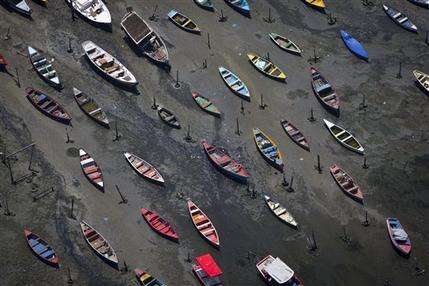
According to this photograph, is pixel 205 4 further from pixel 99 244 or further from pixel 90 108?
pixel 99 244

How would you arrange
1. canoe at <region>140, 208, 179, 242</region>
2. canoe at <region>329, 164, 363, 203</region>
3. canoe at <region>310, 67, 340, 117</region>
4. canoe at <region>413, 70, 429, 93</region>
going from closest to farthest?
canoe at <region>140, 208, 179, 242</region> → canoe at <region>329, 164, 363, 203</region> → canoe at <region>310, 67, 340, 117</region> → canoe at <region>413, 70, 429, 93</region>

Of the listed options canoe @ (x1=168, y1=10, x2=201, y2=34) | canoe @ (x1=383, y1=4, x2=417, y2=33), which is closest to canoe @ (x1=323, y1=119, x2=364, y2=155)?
canoe @ (x1=383, y1=4, x2=417, y2=33)

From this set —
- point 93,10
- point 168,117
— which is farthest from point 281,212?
point 93,10

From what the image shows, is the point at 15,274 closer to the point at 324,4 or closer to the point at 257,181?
the point at 257,181

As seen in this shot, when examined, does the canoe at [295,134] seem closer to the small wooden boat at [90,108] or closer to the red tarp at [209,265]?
the red tarp at [209,265]

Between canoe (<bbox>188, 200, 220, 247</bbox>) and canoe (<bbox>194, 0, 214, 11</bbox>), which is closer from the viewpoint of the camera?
canoe (<bbox>188, 200, 220, 247</bbox>)

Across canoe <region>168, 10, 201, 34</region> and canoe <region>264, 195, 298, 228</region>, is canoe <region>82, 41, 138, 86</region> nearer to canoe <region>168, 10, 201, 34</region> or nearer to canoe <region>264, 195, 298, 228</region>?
canoe <region>168, 10, 201, 34</region>

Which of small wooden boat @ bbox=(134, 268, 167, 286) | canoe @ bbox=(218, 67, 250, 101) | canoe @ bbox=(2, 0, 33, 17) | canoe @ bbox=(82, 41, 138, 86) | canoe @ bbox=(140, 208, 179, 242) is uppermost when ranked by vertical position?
canoe @ bbox=(2, 0, 33, 17)
